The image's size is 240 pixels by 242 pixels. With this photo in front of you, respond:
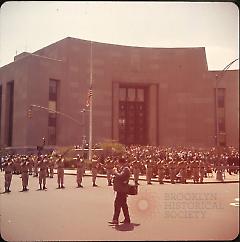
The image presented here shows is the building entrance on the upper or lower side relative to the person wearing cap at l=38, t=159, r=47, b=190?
upper

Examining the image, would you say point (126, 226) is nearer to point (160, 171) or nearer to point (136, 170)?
point (136, 170)

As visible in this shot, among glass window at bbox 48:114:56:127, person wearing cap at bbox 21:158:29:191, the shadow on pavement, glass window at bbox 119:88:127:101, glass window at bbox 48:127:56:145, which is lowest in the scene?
the shadow on pavement

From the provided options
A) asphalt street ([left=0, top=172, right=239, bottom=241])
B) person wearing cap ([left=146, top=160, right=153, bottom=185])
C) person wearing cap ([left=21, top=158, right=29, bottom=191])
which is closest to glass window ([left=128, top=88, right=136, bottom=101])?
person wearing cap ([left=146, top=160, right=153, bottom=185])

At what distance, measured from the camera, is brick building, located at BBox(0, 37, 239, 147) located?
178 ft

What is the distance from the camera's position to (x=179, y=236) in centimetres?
809

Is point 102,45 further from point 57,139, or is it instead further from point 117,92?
point 57,139

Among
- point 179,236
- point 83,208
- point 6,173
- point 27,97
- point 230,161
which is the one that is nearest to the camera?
point 179,236

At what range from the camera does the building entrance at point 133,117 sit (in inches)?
2454

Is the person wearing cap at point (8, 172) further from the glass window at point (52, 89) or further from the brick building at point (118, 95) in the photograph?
the glass window at point (52, 89)

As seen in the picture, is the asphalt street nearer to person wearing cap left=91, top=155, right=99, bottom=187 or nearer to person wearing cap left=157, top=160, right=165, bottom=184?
person wearing cap left=91, top=155, right=99, bottom=187

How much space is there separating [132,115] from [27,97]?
20756 mm

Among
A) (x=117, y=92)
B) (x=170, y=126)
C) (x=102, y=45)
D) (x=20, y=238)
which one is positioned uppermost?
(x=102, y=45)

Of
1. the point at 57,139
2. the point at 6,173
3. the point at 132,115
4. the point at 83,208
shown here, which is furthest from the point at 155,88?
the point at 83,208

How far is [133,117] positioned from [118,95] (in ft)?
17.0
